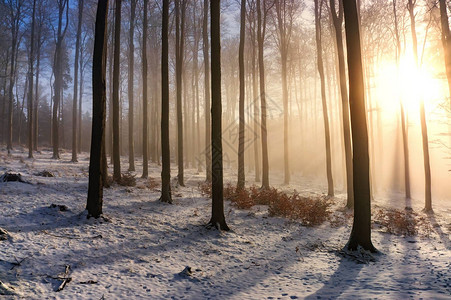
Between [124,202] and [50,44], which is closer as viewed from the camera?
[124,202]

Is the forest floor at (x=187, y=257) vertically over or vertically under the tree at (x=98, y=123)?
under

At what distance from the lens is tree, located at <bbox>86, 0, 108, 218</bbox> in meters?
6.58

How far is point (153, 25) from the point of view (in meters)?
17.2

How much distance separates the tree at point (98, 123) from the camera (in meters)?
6.58

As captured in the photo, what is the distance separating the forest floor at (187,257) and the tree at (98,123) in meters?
0.50

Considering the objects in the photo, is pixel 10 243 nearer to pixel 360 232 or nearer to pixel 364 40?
pixel 360 232

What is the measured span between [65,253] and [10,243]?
3.19ft

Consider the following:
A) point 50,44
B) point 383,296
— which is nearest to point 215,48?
point 383,296

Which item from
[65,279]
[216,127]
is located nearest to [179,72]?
[216,127]

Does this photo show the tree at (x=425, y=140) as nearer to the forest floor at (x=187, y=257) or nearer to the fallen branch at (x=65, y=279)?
the forest floor at (x=187, y=257)

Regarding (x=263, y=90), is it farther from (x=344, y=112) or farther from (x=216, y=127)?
(x=216, y=127)

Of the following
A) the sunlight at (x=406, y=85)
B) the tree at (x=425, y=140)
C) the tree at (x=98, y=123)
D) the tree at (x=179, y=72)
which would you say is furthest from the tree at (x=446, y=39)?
the tree at (x=98, y=123)

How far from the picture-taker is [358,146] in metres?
5.99

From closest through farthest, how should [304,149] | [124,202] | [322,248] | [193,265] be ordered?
[193,265] → [322,248] → [124,202] → [304,149]
